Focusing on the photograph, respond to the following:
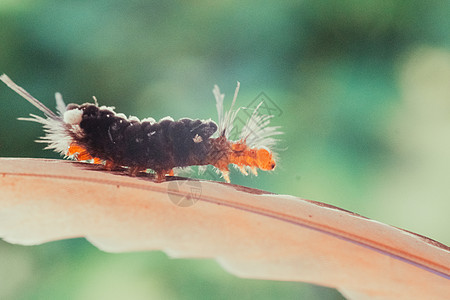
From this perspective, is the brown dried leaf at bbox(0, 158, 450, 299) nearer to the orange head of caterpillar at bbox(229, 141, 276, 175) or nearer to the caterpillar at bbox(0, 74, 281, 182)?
the caterpillar at bbox(0, 74, 281, 182)

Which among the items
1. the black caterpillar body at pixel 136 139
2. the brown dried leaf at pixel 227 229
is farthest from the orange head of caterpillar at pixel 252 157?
the brown dried leaf at pixel 227 229

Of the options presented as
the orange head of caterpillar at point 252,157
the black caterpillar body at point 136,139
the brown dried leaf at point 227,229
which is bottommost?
the brown dried leaf at point 227,229

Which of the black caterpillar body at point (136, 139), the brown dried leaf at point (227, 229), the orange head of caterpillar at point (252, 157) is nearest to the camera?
the brown dried leaf at point (227, 229)

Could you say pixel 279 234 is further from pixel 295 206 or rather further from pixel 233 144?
pixel 233 144

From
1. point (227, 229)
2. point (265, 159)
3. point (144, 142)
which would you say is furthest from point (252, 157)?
point (227, 229)

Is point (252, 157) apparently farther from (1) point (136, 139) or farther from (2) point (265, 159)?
(1) point (136, 139)

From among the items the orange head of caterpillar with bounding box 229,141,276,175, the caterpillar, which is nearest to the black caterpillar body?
the caterpillar

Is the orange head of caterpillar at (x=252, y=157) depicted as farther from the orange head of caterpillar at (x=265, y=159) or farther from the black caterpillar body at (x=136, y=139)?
the black caterpillar body at (x=136, y=139)
